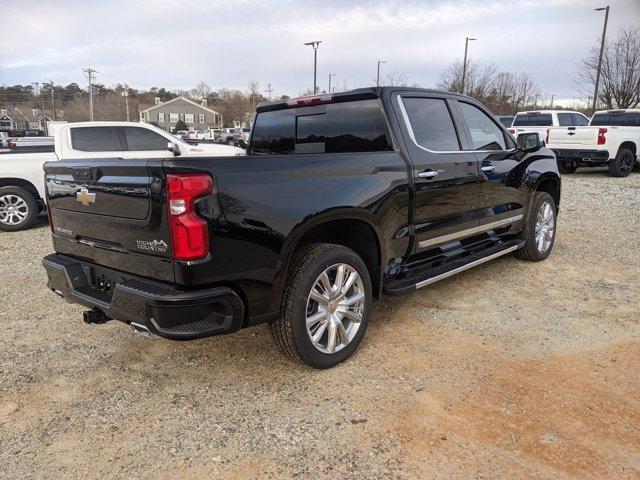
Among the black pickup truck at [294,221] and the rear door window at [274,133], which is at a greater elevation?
the rear door window at [274,133]

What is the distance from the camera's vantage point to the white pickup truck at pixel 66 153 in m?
7.95

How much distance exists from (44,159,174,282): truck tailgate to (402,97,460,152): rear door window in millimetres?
2171

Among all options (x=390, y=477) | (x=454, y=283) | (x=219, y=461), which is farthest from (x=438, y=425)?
(x=454, y=283)

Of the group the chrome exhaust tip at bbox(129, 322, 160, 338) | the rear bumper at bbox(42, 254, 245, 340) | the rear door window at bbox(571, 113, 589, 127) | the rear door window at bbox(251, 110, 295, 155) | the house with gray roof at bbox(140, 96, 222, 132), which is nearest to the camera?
the rear bumper at bbox(42, 254, 245, 340)

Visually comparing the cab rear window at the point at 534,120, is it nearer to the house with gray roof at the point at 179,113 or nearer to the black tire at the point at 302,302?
the black tire at the point at 302,302

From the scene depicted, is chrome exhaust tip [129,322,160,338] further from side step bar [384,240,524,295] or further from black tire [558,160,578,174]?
black tire [558,160,578,174]

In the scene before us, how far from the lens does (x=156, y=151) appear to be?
9.20m

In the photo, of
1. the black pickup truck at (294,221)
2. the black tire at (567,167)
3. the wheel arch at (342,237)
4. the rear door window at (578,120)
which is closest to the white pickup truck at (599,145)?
the black tire at (567,167)

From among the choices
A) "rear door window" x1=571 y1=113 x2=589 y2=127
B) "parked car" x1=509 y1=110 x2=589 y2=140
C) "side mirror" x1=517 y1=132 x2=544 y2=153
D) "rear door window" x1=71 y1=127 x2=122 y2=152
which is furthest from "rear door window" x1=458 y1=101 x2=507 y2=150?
"rear door window" x1=571 y1=113 x2=589 y2=127

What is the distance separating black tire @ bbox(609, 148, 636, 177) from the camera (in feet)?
42.7

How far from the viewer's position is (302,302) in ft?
9.84

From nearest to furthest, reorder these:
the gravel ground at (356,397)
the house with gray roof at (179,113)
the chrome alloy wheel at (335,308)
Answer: the gravel ground at (356,397) < the chrome alloy wheel at (335,308) < the house with gray roof at (179,113)

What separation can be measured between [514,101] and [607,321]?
44.0m

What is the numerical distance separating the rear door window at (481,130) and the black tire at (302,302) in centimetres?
207
